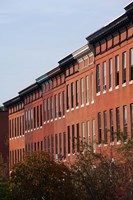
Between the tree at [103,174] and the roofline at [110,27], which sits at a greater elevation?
the roofline at [110,27]

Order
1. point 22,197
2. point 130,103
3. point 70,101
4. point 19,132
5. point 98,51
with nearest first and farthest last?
point 22,197 < point 130,103 < point 98,51 < point 70,101 < point 19,132

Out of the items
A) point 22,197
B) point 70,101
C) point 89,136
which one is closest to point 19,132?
point 70,101

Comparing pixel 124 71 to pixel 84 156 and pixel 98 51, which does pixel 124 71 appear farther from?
pixel 84 156

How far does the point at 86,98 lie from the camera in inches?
2992

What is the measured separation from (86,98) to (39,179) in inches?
1177

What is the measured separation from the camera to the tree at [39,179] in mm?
45531

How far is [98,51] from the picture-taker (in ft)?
227

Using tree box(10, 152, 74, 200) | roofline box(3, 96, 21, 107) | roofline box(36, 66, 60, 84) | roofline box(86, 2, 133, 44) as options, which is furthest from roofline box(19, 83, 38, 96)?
tree box(10, 152, 74, 200)

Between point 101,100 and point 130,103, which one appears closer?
point 130,103

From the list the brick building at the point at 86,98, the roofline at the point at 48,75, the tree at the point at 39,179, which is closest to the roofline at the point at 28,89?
the brick building at the point at 86,98

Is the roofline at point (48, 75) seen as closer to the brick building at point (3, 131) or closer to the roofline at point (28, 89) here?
the roofline at point (28, 89)

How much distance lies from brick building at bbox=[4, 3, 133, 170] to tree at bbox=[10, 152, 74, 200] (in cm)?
153

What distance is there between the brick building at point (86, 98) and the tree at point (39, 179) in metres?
1.53

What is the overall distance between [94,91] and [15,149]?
53007 millimetres
